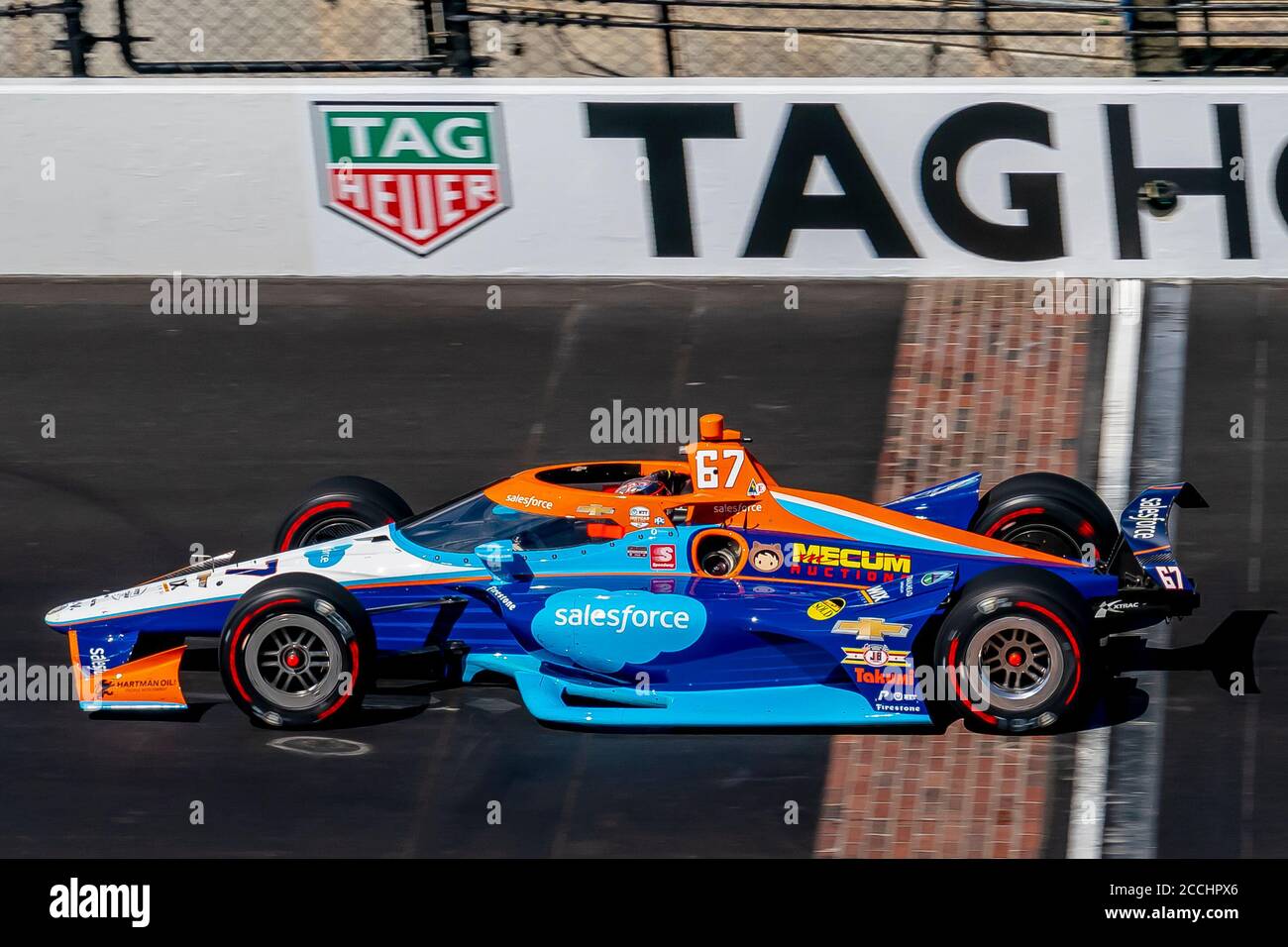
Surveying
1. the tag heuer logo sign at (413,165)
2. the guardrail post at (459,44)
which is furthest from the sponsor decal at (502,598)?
the guardrail post at (459,44)

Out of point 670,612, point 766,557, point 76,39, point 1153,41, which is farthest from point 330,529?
point 1153,41

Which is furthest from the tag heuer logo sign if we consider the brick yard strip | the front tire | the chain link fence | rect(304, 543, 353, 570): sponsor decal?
the front tire

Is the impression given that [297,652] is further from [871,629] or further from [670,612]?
[871,629]

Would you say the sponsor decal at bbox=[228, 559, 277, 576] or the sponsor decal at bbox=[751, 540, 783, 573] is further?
the sponsor decal at bbox=[228, 559, 277, 576]

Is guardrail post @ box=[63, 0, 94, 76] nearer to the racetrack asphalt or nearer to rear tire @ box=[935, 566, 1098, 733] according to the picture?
the racetrack asphalt

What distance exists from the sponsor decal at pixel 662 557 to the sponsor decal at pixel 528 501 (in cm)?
56

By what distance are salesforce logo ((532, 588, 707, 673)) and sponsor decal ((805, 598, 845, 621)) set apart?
0.49m

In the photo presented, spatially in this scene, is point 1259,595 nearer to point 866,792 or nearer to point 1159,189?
point 866,792

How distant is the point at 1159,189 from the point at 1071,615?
6.56 m

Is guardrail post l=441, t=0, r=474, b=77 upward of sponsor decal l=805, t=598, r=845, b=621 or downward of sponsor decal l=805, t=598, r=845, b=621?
upward

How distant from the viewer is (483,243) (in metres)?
14.2

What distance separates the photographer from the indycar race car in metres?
8.20

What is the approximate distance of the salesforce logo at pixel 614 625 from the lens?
831 centimetres

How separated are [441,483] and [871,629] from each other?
4192 millimetres
